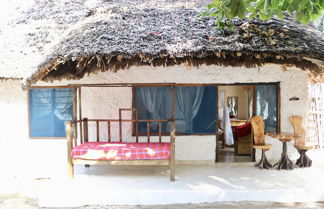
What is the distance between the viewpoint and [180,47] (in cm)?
425

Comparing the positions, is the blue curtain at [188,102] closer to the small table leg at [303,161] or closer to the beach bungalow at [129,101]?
the beach bungalow at [129,101]

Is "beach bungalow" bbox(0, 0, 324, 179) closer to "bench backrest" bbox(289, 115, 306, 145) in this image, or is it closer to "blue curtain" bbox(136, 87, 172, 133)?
"blue curtain" bbox(136, 87, 172, 133)

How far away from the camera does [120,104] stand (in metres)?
6.03

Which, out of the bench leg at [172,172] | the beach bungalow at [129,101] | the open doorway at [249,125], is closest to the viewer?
the bench leg at [172,172]

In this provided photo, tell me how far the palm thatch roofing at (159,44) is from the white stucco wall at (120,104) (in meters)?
0.53

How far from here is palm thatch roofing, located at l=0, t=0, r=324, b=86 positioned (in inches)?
166

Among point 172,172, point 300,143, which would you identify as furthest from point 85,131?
point 300,143

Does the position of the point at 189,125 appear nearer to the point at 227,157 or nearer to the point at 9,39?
the point at 227,157

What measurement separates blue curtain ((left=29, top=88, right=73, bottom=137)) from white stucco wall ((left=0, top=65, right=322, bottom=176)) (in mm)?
165

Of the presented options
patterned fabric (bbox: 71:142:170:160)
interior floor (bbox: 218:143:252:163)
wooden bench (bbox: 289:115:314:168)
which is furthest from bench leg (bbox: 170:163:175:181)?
wooden bench (bbox: 289:115:314:168)

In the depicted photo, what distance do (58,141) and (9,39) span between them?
2738 mm

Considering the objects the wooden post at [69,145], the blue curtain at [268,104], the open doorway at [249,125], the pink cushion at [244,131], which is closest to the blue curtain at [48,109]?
the wooden post at [69,145]

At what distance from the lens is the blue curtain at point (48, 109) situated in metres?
6.05

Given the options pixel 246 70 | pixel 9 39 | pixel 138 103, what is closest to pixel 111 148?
pixel 138 103
